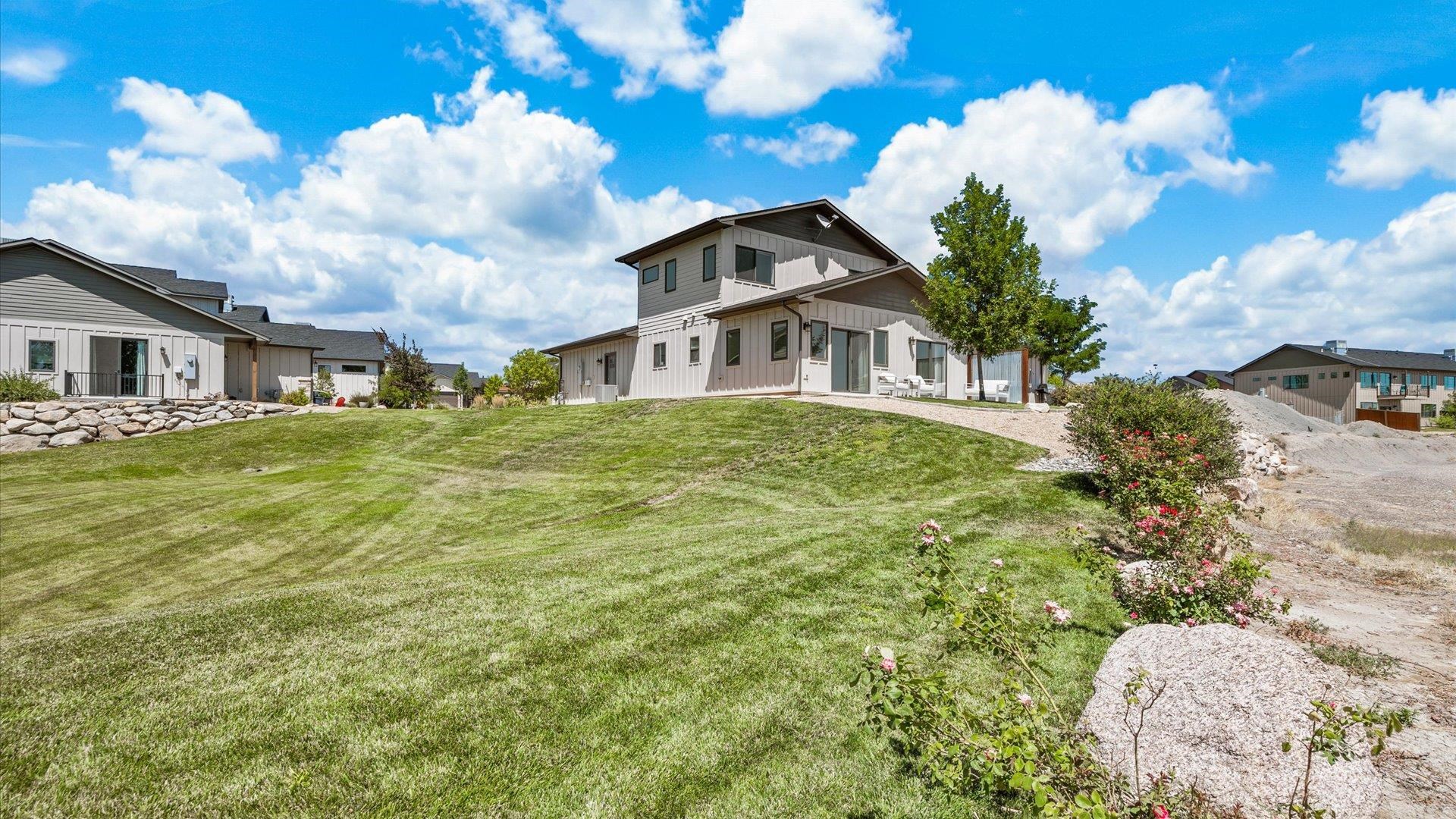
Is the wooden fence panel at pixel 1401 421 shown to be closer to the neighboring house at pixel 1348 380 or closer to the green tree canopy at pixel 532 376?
the neighboring house at pixel 1348 380

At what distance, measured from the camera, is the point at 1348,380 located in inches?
1908

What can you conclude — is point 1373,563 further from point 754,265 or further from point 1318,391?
point 1318,391

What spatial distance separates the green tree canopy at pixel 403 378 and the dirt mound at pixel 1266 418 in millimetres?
32148

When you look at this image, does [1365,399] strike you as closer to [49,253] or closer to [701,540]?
[701,540]

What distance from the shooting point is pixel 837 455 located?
13656 millimetres

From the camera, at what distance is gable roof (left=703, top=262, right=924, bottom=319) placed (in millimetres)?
20225

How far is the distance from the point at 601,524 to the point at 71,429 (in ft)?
65.2

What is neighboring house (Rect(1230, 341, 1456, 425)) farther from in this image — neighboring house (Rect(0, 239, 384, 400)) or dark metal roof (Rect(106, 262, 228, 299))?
dark metal roof (Rect(106, 262, 228, 299))

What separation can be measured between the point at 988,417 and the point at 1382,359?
58056mm

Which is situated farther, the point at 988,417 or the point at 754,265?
the point at 754,265

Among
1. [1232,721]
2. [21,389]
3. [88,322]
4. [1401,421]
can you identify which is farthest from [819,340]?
[1401,421]

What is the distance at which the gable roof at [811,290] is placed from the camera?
2023 cm

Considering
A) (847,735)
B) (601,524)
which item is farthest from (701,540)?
(847,735)

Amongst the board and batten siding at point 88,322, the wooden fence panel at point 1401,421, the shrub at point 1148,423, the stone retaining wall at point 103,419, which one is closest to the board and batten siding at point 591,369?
the stone retaining wall at point 103,419
